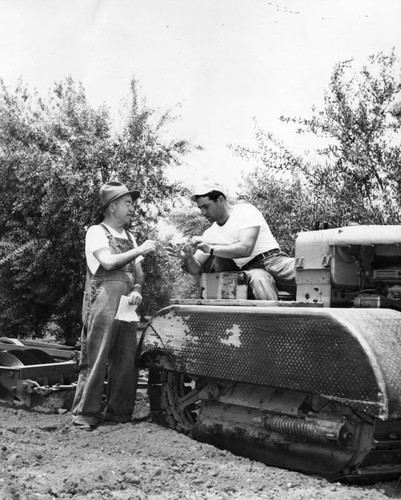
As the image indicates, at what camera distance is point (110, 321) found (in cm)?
732

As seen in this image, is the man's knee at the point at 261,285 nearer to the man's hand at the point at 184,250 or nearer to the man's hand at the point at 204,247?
the man's hand at the point at 204,247

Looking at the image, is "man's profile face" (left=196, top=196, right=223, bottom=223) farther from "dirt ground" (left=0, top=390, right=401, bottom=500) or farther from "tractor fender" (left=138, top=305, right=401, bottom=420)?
"dirt ground" (left=0, top=390, right=401, bottom=500)

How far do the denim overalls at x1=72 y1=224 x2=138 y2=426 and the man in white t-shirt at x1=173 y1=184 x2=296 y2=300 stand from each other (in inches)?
26.6

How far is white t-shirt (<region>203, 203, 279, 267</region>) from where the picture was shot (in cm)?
695

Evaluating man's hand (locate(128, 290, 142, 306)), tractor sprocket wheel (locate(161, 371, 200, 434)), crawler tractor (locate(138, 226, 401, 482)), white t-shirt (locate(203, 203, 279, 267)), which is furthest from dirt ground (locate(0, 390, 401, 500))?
white t-shirt (locate(203, 203, 279, 267))

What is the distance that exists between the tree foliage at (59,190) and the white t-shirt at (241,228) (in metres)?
5.29

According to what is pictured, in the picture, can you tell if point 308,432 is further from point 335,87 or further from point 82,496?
point 335,87

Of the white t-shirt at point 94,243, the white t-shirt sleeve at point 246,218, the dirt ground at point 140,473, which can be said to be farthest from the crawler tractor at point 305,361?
the white t-shirt at point 94,243

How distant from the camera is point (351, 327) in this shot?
17.0 feet

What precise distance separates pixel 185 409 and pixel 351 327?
245 centimetres

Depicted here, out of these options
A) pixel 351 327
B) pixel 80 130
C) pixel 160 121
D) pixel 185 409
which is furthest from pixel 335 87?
pixel 351 327

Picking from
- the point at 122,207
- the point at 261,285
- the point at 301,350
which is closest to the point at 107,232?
the point at 122,207

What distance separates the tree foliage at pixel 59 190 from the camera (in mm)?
12227

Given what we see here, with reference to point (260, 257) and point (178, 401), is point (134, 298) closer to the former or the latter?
point (178, 401)
